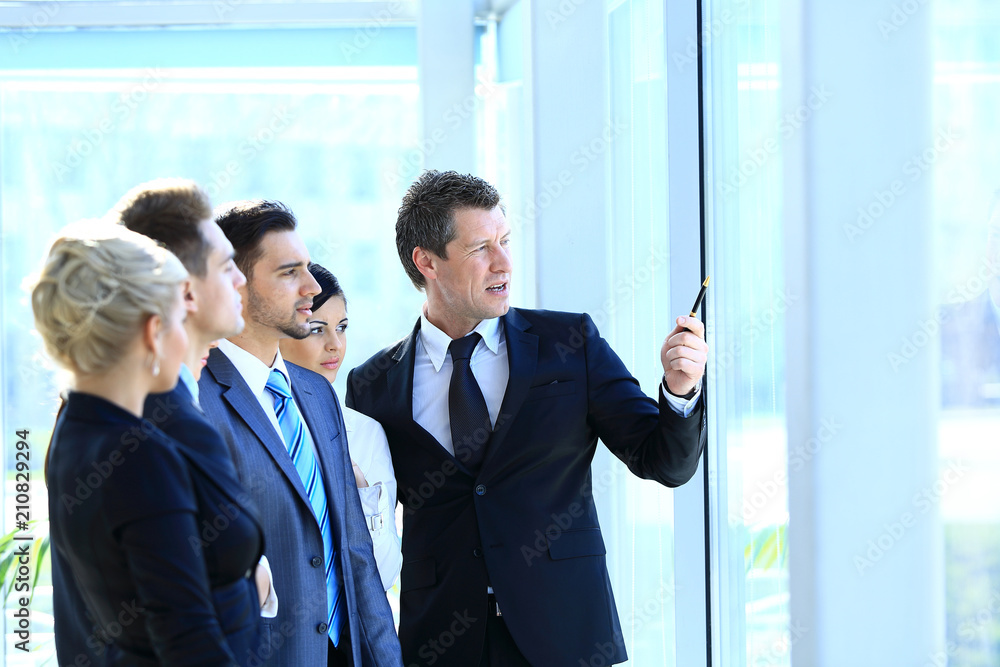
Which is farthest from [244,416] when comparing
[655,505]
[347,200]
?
[347,200]

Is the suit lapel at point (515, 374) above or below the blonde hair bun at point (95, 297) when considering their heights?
below

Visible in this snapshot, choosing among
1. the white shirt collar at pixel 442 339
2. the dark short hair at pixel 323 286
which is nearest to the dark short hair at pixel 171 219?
the white shirt collar at pixel 442 339

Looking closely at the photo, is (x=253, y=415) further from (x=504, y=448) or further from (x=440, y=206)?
(x=440, y=206)

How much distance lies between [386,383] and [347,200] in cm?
166

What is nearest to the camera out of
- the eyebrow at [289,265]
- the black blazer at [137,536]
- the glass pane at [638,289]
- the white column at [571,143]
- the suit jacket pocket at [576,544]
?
the black blazer at [137,536]

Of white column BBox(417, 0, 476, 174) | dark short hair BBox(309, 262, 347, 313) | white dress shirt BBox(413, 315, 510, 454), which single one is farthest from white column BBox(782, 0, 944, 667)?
white column BBox(417, 0, 476, 174)

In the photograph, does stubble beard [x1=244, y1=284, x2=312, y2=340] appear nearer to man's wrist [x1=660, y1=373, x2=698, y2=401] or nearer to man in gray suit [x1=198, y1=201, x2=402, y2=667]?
man in gray suit [x1=198, y1=201, x2=402, y2=667]

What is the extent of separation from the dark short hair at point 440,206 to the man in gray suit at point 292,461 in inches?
15.1

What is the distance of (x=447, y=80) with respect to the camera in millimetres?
3414

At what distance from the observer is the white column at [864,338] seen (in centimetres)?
150

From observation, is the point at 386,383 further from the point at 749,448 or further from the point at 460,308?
the point at 749,448

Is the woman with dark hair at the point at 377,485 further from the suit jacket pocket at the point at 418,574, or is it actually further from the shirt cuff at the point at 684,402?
the shirt cuff at the point at 684,402

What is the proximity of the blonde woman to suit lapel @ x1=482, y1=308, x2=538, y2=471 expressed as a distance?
Answer: 852 millimetres

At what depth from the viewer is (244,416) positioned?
1658mm
